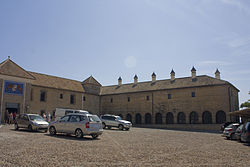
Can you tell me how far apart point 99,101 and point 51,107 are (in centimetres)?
1258

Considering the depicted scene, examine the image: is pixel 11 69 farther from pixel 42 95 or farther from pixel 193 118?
pixel 193 118

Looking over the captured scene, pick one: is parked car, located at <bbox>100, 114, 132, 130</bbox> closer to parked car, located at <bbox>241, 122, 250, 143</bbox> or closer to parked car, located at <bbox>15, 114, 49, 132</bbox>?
parked car, located at <bbox>15, 114, 49, 132</bbox>

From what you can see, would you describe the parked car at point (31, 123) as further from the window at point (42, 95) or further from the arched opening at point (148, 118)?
the arched opening at point (148, 118)

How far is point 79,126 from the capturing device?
597 inches

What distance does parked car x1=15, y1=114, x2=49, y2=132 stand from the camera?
18.0 m

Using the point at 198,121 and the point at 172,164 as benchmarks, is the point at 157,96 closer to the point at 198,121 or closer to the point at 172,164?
the point at 198,121

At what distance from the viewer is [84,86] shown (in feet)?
154

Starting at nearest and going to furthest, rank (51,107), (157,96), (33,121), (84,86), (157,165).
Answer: (157,165) < (33,121) < (51,107) < (157,96) < (84,86)

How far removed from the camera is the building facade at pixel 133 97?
1245 inches

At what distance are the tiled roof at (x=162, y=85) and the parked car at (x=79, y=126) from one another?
26350mm

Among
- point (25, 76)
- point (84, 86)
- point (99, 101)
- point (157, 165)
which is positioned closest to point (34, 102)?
point (25, 76)

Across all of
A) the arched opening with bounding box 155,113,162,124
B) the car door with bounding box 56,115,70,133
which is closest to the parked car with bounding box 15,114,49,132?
the car door with bounding box 56,115,70,133

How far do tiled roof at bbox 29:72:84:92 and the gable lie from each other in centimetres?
434

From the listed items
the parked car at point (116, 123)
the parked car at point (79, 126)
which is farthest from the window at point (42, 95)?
the parked car at point (79, 126)
